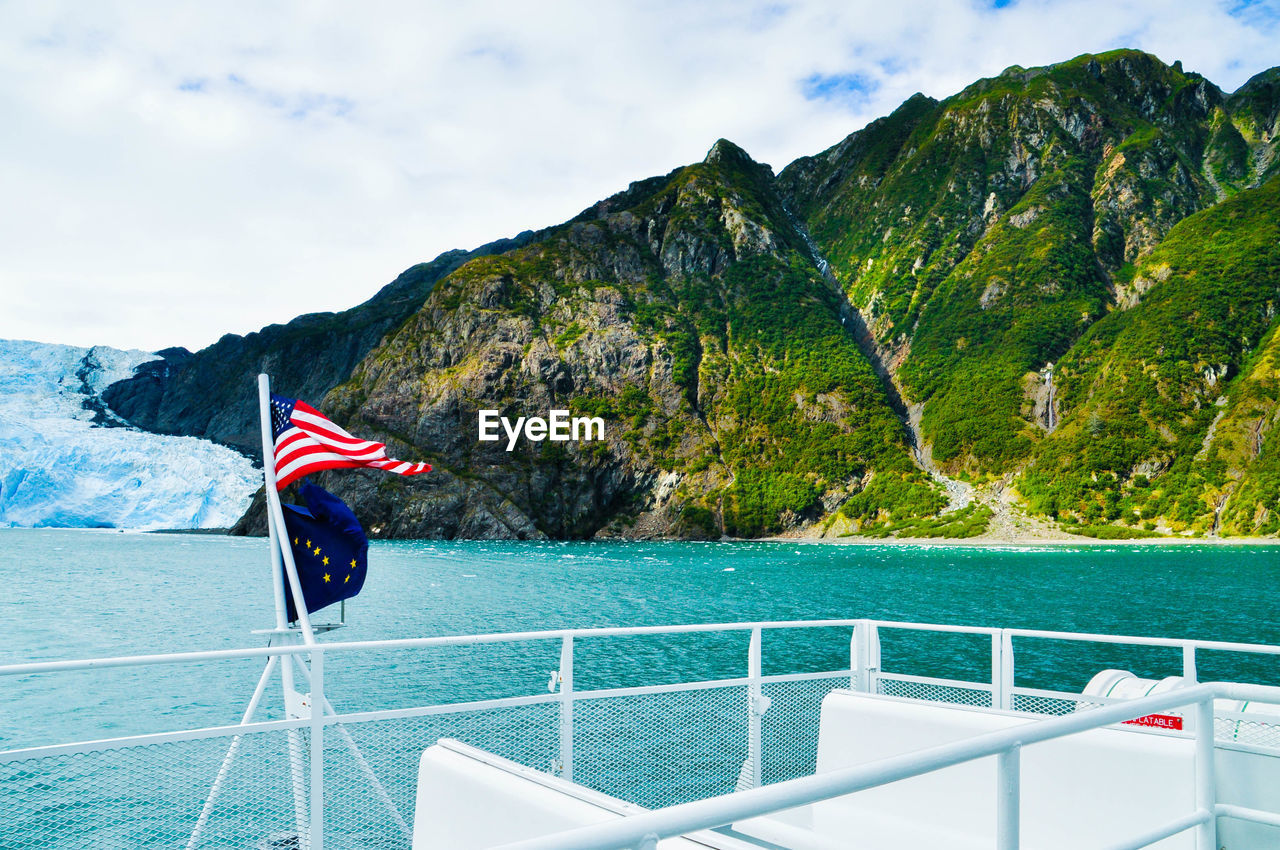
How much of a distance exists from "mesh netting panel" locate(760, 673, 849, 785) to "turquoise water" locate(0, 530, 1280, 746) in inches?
656

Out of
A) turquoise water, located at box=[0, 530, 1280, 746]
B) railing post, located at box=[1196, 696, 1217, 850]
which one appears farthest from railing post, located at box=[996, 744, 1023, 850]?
turquoise water, located at box=[0, 530, 1280, 746]

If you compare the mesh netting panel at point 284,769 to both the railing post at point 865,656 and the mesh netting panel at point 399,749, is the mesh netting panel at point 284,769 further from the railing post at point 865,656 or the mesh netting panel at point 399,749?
the railing post at point 865,656

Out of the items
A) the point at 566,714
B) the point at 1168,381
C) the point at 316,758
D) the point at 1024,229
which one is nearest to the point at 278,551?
the point at 316,758

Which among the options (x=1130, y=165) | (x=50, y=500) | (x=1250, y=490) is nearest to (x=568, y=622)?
(x=1250, y=490)

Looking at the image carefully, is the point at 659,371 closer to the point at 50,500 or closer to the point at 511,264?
the point at 511,264

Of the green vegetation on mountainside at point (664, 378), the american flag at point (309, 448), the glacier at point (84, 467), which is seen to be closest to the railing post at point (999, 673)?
the american flag at point (309, 448)

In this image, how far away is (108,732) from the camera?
68.4 feet

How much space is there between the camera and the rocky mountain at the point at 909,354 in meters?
126

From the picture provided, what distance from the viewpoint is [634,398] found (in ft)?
512

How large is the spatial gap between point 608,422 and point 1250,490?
92.4 m

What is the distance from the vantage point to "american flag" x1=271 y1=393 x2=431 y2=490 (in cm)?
772

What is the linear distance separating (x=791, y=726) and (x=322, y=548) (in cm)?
450

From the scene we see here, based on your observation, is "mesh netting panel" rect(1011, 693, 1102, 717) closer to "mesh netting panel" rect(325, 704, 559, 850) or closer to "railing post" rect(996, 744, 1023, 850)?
"mesh netting panel" rect(325, 704, 559, 850)

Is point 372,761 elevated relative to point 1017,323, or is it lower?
lower
